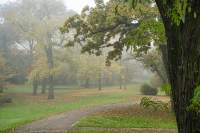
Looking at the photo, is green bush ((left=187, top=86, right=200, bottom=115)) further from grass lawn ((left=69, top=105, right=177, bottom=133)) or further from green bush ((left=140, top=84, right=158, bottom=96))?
green bush ((left=140, top=84, right=158, bottom=96))

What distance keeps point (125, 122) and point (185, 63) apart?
59.5 ft

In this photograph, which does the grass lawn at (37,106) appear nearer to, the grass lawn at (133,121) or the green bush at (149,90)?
the green bush at (149,90)

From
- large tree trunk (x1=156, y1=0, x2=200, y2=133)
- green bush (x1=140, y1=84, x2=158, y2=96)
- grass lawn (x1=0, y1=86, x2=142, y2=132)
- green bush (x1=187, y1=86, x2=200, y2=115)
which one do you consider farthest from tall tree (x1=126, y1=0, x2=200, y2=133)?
green bush (x1=140, y1=84, x2=158, y2=96)

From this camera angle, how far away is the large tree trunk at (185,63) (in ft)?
13.9

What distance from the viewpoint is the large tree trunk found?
167 inches

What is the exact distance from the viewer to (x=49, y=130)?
750 inches

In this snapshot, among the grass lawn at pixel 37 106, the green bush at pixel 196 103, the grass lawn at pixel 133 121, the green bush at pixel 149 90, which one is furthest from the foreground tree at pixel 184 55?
the green bush at pixel 149 90

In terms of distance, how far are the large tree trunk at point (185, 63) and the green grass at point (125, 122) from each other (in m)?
16.0

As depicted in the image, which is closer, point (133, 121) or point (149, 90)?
point (133, 121)

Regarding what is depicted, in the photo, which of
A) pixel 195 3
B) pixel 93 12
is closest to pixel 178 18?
pixel 195 3

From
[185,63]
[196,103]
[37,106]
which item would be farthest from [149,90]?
[196,103]

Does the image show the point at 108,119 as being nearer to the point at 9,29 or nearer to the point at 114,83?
the point at 9,29

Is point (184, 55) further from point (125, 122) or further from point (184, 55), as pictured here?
point (125, 122)

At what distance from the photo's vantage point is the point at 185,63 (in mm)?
4270
